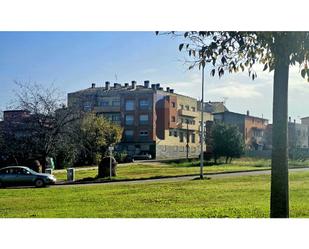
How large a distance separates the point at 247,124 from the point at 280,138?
130 centimetres

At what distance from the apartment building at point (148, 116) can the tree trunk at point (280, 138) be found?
4.84 ft

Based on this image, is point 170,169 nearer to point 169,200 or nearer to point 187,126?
point 169,200

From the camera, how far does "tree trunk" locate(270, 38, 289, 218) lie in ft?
14.4

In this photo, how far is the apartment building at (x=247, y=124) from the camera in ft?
18.5

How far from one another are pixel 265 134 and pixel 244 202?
96cm

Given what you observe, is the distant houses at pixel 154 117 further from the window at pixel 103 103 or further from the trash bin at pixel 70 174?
the trash bin at pixel 70 174

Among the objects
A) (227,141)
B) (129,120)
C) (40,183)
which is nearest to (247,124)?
(227,141)

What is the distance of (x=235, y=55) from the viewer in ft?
13.9

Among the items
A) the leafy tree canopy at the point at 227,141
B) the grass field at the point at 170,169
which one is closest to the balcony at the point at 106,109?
the grass field at the point at 170,169

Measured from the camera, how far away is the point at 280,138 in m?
4.46

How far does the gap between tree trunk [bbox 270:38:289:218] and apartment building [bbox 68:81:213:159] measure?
4.84 ft

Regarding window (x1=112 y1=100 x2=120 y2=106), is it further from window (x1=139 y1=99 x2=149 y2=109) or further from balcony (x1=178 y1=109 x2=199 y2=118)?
balcony (x1=178 y1=109 x2=199 y2=118)
